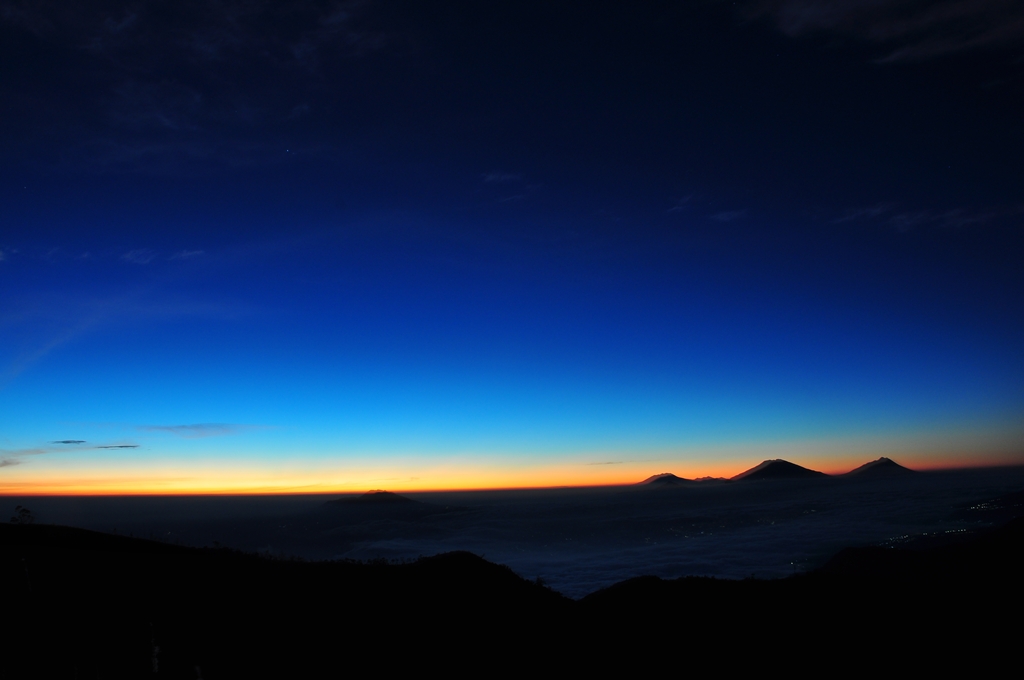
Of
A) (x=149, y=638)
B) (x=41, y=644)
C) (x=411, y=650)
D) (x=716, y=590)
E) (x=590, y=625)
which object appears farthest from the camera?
(x=716, y=590)

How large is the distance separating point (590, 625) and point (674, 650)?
336cm

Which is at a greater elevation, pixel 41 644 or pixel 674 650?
pixel 41 644

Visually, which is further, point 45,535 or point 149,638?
point 45,535

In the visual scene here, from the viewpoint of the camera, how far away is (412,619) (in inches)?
688

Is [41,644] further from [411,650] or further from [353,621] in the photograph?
[411,650]

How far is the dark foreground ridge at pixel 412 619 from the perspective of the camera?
14.0 metres

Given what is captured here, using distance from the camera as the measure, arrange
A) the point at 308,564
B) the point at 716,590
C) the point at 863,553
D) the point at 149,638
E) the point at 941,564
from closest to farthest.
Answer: the point at 149,638 < the point at 716,590 < the point at 308,564 < the point at 941,564 < the point at 863,553

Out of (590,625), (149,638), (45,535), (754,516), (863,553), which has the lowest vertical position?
(754,516)

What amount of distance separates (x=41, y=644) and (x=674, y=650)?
16686 mm

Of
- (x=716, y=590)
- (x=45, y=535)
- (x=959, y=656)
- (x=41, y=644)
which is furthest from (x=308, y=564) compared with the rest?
(x=959, y=656)

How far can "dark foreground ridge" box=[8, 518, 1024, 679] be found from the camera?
1400cm

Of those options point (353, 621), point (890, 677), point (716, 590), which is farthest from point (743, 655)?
point (353, 621)

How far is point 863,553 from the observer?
37.2 meters

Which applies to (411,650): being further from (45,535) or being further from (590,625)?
(45,535)
